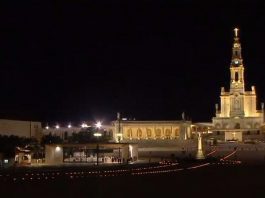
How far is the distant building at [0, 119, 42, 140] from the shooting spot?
5879 centimetres

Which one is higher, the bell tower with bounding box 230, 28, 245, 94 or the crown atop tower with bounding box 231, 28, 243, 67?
the crown atop tower with bounding box 231, 28, 243, 67

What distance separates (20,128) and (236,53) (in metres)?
38.2

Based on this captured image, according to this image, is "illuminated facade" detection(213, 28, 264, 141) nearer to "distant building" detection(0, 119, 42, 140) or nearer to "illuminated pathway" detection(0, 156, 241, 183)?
"distant building" detection(0, 119, 42, 140)

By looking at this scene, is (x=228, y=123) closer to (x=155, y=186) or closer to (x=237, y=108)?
(x=237, y=108)

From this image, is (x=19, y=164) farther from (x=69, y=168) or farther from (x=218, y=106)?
(x=218, y=106)

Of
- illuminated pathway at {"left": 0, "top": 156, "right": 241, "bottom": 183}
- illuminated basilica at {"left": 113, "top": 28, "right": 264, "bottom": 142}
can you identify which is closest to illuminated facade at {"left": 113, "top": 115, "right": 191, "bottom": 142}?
illuminated basilica at {"left": 113, "top": 28, "right": 264, "bottom": 142}

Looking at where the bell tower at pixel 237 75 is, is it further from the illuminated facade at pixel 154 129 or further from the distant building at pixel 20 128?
the distant building at pixel 20 128

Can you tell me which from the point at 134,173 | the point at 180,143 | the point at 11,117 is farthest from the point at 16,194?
the point at 180,143

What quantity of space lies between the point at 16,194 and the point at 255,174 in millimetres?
12633

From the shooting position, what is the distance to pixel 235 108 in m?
85.6

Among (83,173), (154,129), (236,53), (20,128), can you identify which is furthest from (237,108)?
(83,173)

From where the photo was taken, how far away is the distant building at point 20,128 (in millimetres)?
58791

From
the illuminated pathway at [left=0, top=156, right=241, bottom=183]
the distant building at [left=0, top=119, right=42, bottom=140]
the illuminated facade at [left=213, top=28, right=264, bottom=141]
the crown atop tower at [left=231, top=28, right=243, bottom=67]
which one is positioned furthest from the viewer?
the crown atop tower at [left=231, top=28, right=243, bottom=67]

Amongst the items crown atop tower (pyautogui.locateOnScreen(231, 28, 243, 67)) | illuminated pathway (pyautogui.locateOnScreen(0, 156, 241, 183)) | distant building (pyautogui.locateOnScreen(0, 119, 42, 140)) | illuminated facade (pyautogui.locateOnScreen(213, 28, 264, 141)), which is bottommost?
illuminated pathway (pyautogui.locateOnScreen(0, 156, 241, 183))
